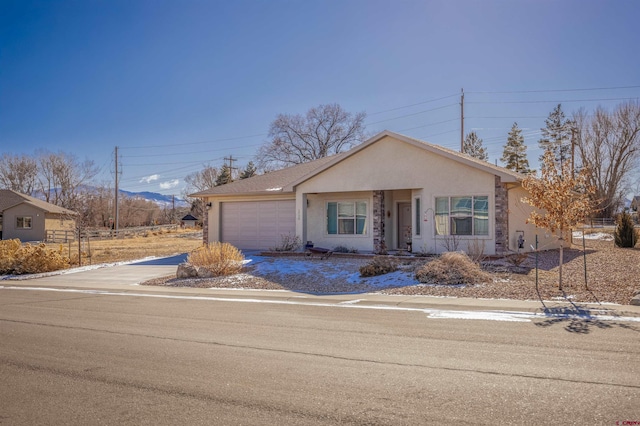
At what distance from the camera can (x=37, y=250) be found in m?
20.7

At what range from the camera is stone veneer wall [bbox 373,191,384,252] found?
20.8 meters

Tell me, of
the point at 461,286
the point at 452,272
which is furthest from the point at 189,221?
the point at 461,286

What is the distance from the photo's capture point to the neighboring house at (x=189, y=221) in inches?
2463

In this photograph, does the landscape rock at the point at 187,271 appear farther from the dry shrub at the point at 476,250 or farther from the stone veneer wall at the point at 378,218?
the dry shrub at the point at 476,250

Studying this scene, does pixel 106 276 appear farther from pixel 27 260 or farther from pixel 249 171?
pixel 249 171

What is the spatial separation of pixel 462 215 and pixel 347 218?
5125 mm

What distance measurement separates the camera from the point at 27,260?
20.3 metres

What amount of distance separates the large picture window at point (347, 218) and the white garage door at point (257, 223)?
1.99 metres

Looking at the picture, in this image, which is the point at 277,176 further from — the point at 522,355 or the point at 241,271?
the point at 522,355

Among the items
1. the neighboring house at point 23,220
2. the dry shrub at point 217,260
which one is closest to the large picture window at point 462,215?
the dry shrub at point 217,260

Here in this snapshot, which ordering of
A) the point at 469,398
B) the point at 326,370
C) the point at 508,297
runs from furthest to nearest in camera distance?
the point at 508,297, the point at 326,370, the point at 469,398

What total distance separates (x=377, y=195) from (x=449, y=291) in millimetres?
8646

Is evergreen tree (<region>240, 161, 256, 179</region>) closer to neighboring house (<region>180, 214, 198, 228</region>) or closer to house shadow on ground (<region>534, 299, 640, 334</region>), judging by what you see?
neighboring house (<region>180, 214, 198, 228</region>)

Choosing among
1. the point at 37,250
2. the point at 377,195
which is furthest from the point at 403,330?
the point at 37,250
